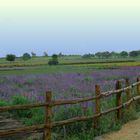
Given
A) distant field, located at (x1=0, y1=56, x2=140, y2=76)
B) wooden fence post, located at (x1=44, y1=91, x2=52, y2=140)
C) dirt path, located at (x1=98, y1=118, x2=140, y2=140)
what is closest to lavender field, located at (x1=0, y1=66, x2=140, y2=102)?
dirt path, located at (x1=98, y1=118, x2=140, y2=140)

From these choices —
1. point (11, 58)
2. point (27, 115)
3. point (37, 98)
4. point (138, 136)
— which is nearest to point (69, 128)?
point (138, 136)

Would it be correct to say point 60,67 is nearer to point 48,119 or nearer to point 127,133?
point 127,133

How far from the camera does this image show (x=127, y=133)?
14.0 m

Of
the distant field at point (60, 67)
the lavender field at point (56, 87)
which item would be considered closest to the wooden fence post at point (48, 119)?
the lavender field at point (56, 87)

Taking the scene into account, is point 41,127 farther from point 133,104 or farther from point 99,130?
point 133,104

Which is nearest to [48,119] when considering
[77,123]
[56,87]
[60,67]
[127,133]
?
[77,123]

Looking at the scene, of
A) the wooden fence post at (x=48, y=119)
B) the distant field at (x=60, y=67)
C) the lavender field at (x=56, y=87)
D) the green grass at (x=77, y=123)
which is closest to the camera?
the wooden fence post at (x=48, y=119)

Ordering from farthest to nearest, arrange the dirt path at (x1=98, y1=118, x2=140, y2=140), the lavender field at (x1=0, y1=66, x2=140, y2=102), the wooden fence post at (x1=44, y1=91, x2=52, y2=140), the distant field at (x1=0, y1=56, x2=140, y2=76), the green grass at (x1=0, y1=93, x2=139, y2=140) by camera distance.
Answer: the distant field at (x1=0, y1=56, x2=140, y2=76) < the lavender field at (x1=0, y1=66, x2=140, y2=102) < the dirt path at (x1=98, y1=118, x2=140, y2=140) < the green grass at (x1=0, y1=93, x2=139, y2=140) < the wooden fence post at (x1=44, y1=91, x2=52, y2=140)

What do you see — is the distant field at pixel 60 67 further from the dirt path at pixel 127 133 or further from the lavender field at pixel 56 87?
the dirt path at pixel 127 133

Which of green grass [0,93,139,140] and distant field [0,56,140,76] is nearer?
green grass [0,93,139,140]

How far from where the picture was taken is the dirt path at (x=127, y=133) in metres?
13.4

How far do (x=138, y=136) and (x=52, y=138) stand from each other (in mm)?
2602

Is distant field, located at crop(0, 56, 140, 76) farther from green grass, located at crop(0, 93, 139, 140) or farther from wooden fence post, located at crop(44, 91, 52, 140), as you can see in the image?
wooden fence post, located at crop(44, 91, 52, 140)

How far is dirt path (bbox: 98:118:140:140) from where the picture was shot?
13.4 meters
